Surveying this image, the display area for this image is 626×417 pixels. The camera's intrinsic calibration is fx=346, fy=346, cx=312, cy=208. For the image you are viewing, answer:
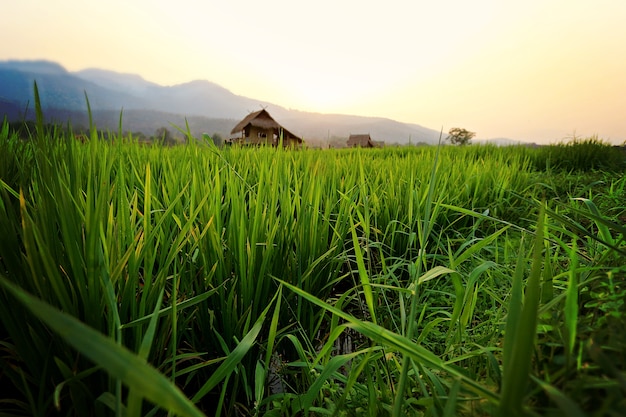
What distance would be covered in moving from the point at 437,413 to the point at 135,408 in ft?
1.02

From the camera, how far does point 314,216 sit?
1.09 metres

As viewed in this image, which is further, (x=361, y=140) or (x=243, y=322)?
(x=361, y=140)

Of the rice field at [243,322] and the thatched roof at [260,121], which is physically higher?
the thatched roof at [260,121]

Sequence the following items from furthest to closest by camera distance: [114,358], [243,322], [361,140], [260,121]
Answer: [361,140], [260,121], [243,322], [114,358]

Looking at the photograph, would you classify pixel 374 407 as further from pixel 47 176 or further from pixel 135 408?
pixel 47 176

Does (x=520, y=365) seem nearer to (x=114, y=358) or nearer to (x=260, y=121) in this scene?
(x=114, y=358)

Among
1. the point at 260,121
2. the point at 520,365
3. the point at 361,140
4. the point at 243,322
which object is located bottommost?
the point at 243,322

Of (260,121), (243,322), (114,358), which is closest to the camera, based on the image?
(114,358)

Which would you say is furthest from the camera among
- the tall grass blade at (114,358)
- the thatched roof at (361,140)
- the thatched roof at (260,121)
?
the thatched roof at (361,140)

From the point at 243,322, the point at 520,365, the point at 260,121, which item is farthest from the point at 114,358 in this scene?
the point at 260,121

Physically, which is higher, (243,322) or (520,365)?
(520,365)

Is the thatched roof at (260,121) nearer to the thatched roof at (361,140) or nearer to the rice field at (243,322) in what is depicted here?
the thatched roof at (361,140)

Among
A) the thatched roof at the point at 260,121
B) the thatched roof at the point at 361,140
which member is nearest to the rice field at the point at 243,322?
the thatched roof at the point at 260,121

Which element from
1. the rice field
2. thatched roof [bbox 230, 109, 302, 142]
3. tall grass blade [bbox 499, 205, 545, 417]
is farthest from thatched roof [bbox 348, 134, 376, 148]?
tall grass blade [bbox 499, 205, 545, 417]
